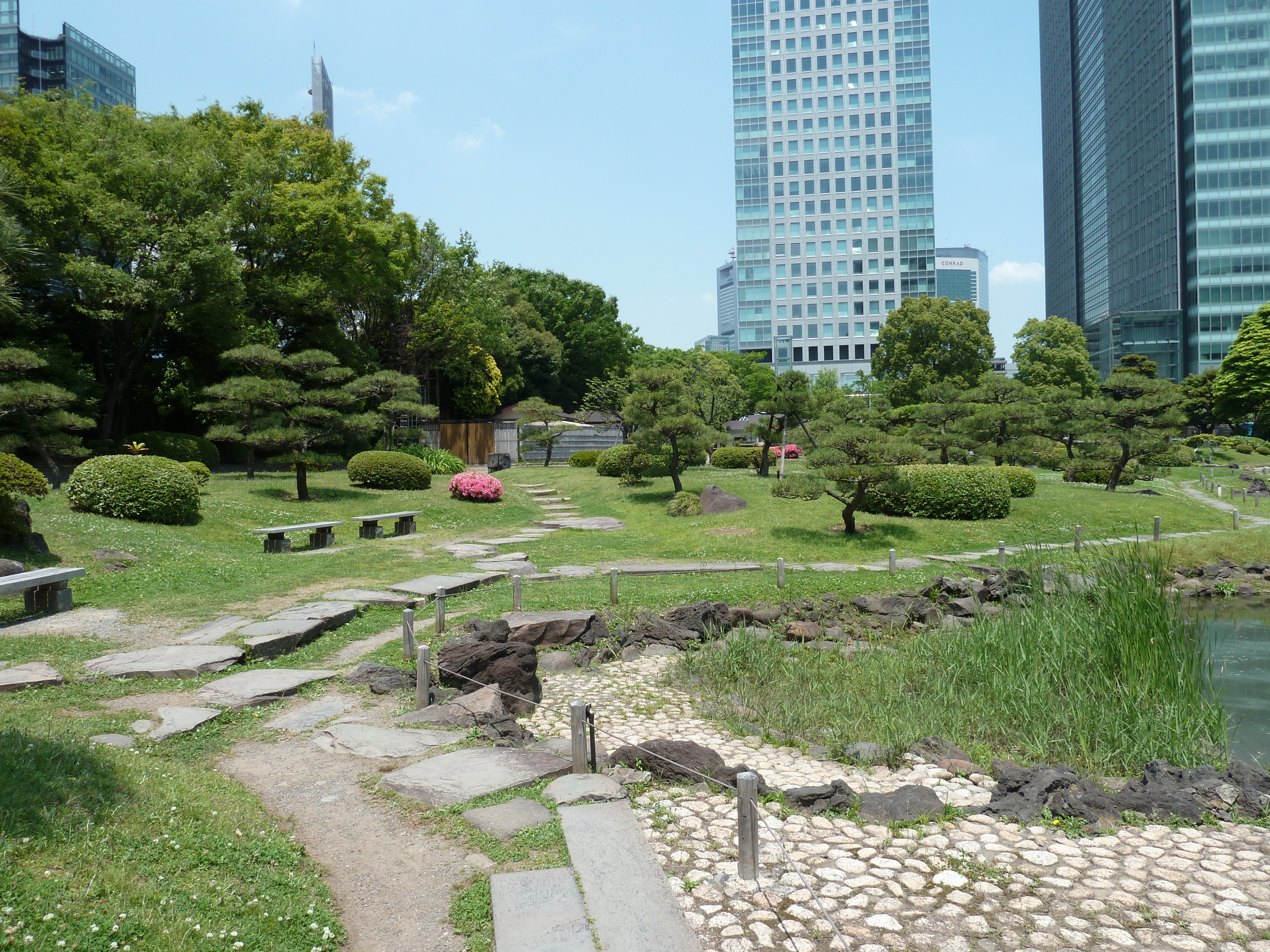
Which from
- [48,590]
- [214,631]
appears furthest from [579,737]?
[48,590]

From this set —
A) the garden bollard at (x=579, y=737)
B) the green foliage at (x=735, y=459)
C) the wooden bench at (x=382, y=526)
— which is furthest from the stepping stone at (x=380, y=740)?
the green foliage at (x=735, y=459)

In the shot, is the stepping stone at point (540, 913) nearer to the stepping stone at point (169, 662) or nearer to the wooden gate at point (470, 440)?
the stepping stone at point (169, 662)

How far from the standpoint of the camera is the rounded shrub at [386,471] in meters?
22.7

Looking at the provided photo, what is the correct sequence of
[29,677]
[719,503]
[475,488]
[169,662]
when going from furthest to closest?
[475,488] → [719,503] → [169,662] → [29,677]

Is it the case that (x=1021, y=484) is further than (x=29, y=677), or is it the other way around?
(x=1021, y=484)

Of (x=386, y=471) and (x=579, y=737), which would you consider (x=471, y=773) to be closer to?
(x=579, y=737)

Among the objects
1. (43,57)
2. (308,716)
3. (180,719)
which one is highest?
(43,57)

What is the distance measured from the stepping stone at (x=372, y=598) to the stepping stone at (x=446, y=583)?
0.26m

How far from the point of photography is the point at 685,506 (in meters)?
19.9

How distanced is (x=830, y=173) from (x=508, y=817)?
83509 mm

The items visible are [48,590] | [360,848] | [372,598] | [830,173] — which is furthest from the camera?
[830,173]

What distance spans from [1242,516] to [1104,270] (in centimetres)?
8014

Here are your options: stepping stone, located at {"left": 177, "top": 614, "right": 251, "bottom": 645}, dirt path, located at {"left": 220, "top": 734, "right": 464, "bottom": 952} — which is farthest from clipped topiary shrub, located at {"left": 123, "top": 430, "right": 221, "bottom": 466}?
A: dirt path, located at {"left": 220, "top": 734, "right": 464, "bottom": 952}

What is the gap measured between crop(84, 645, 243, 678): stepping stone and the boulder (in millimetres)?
13043
